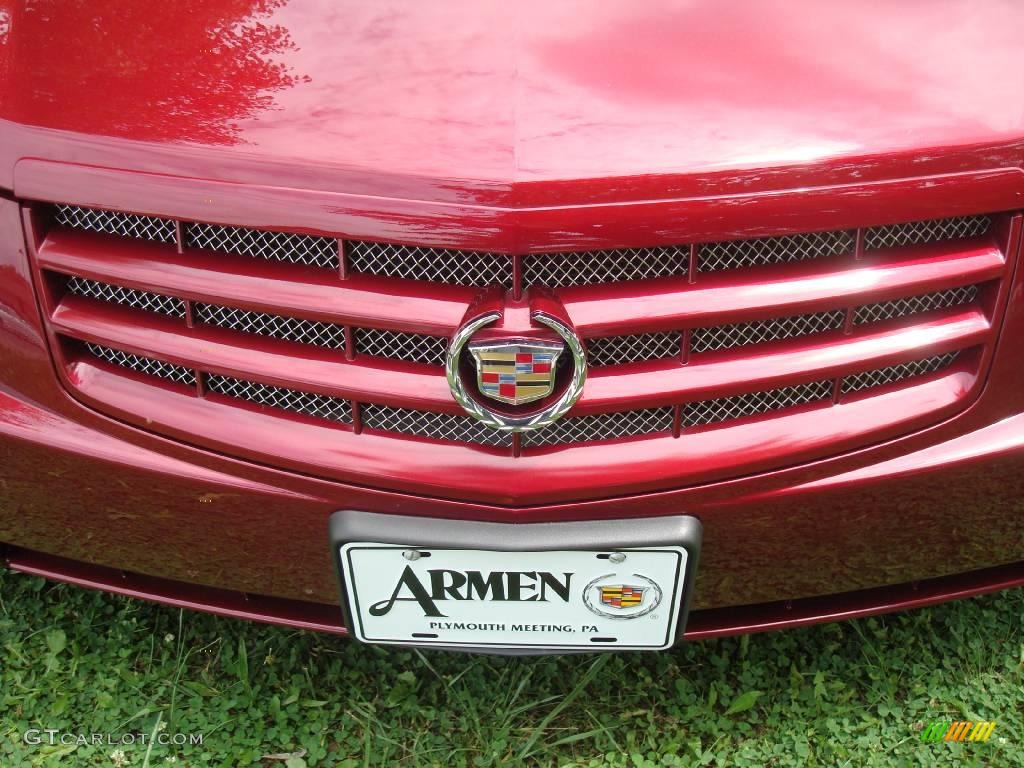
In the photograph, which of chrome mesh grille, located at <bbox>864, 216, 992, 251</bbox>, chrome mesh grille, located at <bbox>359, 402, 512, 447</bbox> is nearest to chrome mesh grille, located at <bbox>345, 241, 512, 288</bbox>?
chrome mesh grille, located at <bbox>359, 402, 512, 447</bbox>

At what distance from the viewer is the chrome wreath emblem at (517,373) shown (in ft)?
4.89

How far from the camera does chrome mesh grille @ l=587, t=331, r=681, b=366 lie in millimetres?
1626

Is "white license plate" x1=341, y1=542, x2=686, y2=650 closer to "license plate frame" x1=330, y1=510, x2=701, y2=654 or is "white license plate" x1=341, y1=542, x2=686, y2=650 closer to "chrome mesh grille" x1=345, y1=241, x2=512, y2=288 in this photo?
"license plate frame" x1=330, y1=510, x2=701, y2=654

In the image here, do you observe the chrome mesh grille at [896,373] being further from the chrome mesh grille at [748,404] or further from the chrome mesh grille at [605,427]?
the chrome mesh grille at [605,427]

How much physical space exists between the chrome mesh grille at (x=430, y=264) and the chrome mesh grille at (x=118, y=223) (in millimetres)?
312

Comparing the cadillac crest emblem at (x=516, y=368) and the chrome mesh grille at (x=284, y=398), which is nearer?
the cadillac crest emblem at (x=516, y=368)

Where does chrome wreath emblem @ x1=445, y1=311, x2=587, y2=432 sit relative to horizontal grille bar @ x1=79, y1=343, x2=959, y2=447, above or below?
above

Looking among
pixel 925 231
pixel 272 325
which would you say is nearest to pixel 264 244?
pixel 272 325

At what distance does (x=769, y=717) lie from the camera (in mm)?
2145

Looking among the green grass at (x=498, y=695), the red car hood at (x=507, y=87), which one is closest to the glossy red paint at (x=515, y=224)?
the red car hood at (x=507, y=87)

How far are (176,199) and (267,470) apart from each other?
0.45 metres

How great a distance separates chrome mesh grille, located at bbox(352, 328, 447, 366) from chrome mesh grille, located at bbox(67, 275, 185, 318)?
1.00ft

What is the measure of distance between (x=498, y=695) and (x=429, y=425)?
2.50 ft

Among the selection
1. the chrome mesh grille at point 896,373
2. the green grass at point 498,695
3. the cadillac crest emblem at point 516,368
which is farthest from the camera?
the green grass at point 498,695
